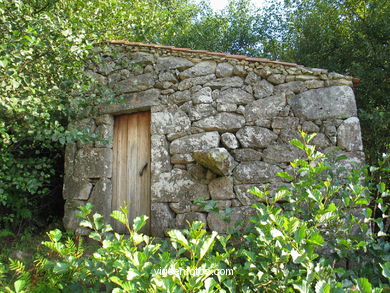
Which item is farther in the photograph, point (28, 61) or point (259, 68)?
point (259, 68)

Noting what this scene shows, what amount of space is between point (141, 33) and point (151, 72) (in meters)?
0.52

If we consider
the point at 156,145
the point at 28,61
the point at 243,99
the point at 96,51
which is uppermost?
the point at 96,51

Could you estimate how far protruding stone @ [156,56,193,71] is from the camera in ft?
12.6

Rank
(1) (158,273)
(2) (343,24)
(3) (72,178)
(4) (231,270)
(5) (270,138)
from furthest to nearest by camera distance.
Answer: (2) (343,24) < (3) (72,178) < (5) (270,138) < (4) (231,270) < (1) (158,273)

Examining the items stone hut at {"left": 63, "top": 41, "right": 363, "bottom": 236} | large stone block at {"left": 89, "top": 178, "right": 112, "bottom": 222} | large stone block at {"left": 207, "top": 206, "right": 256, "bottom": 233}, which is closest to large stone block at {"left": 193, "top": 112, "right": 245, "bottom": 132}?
stone hut at {"left": 63, "top": 41, "right": 363, "bottom": 236}

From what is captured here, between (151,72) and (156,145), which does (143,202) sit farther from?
(151,72)

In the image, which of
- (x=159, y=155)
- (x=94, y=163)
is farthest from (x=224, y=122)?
(x=94, y=163)

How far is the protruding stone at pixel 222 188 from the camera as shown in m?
3.37

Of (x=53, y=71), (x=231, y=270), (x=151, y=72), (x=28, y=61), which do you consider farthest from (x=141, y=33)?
(x=231, y=270)

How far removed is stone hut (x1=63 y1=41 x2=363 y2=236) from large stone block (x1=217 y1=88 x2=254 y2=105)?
0.01 m

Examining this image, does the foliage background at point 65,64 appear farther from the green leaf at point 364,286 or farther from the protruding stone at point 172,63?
the green leaf at point 364,286

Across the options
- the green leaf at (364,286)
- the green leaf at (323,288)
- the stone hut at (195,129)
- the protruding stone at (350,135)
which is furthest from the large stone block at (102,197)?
the green leaf at (364,286)

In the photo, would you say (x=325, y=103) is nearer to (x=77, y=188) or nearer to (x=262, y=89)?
(x=262, y=89)

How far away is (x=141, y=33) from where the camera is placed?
13.2 feet
